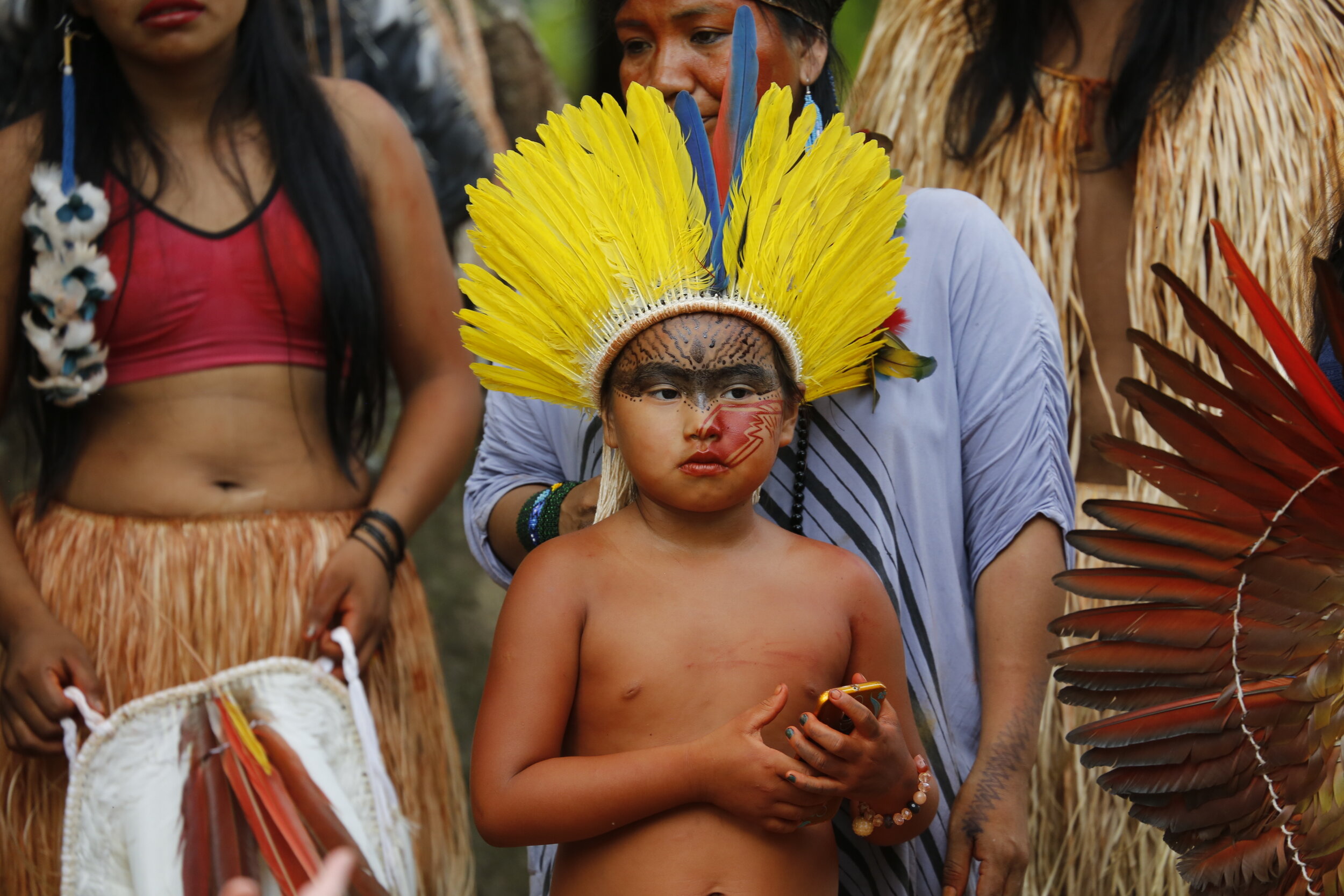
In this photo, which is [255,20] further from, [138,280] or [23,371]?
[23,371]

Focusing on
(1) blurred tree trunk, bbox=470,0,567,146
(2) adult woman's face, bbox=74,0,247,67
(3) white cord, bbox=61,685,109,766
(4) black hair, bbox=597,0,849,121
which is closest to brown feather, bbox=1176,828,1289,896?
(4) black hair, bbox=597,0,849,121

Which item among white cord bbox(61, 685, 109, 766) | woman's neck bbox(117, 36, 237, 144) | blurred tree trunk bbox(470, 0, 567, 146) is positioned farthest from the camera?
blurred tree trunk bbox(470, 0, 567, 146)

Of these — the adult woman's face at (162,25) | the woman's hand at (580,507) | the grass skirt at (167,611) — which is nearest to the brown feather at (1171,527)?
the woman's hand at (580,507)

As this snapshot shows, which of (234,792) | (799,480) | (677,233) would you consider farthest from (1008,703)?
(234,792)

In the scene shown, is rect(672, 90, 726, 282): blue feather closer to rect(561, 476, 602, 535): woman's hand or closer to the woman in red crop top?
rect(561, 476, 602, 535): woman's hand

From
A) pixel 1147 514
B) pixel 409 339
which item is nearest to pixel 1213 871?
pixel 1147 514

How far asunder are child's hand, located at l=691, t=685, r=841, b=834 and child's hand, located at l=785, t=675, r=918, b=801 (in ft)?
0.05

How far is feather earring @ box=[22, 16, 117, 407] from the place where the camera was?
7.77ft

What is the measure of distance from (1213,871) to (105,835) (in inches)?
63.9

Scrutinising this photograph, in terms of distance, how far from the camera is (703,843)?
1455mm

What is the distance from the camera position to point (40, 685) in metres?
2.23

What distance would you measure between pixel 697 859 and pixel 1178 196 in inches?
74.4

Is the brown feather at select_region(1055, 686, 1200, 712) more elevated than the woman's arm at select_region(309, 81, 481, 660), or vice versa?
the woman's arm at select_region(309, 81, 481, 660)

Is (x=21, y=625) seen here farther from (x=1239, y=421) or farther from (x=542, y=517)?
(x=1239, y=421)
